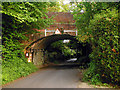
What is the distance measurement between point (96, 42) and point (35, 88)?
370 cm

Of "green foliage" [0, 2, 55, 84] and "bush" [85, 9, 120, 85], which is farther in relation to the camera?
"green foliage" [0, 2, 55, 84]

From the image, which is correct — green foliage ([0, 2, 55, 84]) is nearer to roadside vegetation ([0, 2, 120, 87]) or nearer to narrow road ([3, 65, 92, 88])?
roadside vegetation ([0, 2, 120, 87])

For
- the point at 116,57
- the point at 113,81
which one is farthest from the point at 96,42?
the point at 113,81

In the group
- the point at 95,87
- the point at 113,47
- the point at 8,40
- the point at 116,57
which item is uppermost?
the point at 8,40

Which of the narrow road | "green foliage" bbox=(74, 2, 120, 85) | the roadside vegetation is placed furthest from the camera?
the narrow road

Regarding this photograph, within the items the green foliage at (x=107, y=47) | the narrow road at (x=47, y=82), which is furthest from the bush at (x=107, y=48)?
the narrow road at (x=47, y=82)

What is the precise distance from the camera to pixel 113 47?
6.18m

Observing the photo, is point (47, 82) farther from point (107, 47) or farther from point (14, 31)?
point (14, 31)

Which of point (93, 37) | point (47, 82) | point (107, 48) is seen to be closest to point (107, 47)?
point (107, 48)

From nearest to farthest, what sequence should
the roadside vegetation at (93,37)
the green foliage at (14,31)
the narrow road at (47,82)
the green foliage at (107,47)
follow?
the green foliage at (107,47)
the roadside vegetation at (93,37)
the narrow road at (47,82)
the green foliage at (14,31)

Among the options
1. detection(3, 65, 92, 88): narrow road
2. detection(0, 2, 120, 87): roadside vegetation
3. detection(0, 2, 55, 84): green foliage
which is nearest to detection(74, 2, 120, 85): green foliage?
detection(0, 2, 120, 87): roadside vegetation

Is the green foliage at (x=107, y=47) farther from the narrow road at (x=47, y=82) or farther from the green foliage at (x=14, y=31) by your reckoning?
the green foliage at (x=14, y=31)

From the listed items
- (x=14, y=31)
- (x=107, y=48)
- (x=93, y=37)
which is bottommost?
(x=107, y=48)

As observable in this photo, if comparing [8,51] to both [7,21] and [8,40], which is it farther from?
[7,21]
